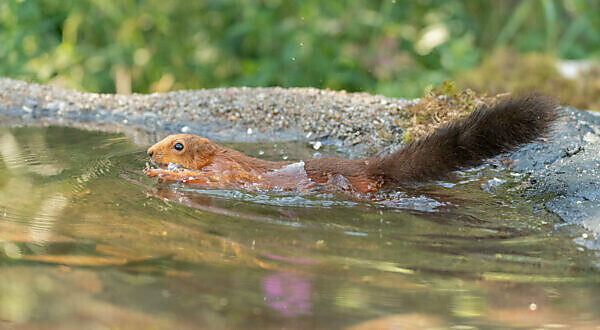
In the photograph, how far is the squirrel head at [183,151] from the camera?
370cm

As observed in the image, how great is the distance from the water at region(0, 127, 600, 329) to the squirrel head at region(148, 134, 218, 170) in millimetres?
221

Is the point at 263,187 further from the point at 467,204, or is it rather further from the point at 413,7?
the point at 413,7

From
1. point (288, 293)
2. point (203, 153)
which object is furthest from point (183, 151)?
point (288, 293)

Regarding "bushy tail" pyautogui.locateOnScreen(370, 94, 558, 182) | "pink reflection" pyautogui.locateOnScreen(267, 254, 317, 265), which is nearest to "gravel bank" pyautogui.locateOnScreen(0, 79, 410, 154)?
"bushy tail" pyautogui.locateOnScreen(370, 94, 558, 182)

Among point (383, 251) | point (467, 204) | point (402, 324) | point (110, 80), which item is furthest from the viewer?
point (110, 80)

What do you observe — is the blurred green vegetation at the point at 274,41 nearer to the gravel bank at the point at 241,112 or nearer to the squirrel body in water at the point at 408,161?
the gravel bank at the point at 241,112

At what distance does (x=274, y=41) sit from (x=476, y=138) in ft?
15.6

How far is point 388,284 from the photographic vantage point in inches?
84.8

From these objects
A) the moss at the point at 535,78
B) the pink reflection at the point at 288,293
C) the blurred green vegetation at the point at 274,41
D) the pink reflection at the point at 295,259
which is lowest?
the pink reflection at the point at 288,293

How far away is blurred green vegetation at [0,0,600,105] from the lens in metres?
7.13

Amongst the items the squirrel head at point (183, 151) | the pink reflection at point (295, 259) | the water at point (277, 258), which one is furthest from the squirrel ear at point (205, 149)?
the pink reflection at point (295, 259)

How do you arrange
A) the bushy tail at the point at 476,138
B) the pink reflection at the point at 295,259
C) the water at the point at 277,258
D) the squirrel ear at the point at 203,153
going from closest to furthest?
the water at the point at 277,258 < the pink reflection at the point at 295,259 < the bushy tail at the point at 476,138 < the squirrel ear at the point at 203,153

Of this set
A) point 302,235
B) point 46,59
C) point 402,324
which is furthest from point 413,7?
point 402,324

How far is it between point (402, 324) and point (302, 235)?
2.67 feet
